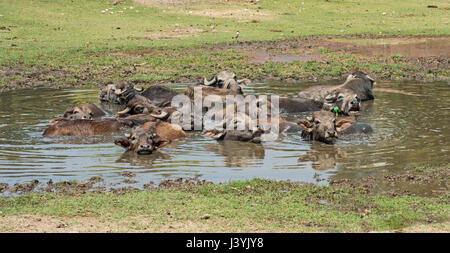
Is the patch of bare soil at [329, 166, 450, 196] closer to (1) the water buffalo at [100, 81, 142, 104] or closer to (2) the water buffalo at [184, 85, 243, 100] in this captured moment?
(2) the water buffalo at [184, 85, 243, 100]

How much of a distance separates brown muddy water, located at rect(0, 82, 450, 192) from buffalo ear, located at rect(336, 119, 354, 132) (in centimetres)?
35

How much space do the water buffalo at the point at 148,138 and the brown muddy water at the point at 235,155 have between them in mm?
148

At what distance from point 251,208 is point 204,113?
790 centimetres

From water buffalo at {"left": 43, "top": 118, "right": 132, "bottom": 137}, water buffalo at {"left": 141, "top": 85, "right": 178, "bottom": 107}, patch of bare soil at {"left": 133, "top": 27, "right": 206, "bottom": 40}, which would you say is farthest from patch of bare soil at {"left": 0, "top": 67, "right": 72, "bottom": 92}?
patch of bare soil at {"left": 133, "top": 27, "right": 206, "bottom": 40}

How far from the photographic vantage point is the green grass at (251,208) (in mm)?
7742

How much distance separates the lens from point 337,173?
10258 mm

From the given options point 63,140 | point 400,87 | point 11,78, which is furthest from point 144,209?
point 11,78

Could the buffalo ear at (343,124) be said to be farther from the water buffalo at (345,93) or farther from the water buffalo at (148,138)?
the water buffalo at (148,138)

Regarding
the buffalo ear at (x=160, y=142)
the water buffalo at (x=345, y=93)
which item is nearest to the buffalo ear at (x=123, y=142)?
the buffalo ear at (x=160, y=142)

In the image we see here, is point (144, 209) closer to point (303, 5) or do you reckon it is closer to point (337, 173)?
point (337, 173)

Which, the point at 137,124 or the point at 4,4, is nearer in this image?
the point at 137,124

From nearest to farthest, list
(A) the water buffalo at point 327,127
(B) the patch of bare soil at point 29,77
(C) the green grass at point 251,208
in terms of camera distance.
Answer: (C) the green grass at point 251,208 → (A) the water buffalo at point 327,127 → (B) the patch of bare soil at point 29,77

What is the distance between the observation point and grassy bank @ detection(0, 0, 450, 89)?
21.8 metres

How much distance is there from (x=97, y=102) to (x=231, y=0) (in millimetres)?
24761
